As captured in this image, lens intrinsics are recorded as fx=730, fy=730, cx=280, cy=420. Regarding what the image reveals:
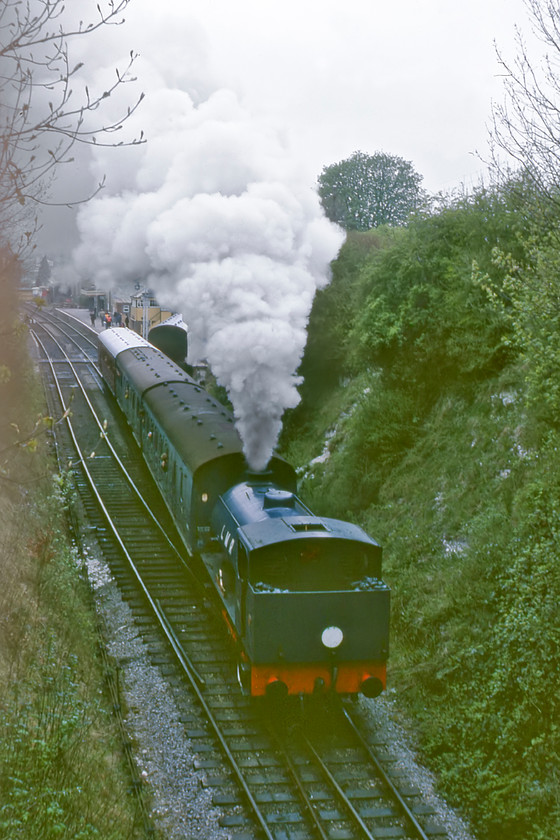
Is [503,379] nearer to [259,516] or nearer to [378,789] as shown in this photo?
[259,516]

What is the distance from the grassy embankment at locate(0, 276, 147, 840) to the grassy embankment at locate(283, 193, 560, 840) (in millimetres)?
3936

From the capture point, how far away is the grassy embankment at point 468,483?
27.9 feet

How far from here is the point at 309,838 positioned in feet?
24.1

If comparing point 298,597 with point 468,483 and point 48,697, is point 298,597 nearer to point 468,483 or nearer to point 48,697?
point 48,697

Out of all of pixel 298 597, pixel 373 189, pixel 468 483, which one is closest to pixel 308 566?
pixel 298 597

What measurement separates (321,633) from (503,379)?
780cm

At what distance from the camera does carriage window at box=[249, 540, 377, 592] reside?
855 centimetres

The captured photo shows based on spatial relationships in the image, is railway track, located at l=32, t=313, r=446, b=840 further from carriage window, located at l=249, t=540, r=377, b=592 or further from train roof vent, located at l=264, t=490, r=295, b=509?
train roof vent, located at l=264, t=490, r=295, b=509

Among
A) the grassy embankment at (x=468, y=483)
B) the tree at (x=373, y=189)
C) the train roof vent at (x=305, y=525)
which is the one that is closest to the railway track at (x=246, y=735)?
the grassy embankment at (x=468, y=483)

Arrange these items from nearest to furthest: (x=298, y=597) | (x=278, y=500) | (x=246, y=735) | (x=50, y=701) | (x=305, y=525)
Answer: (x=298, y=597)
(x=50, y=701)
(x=305, y=525)
(x=246, y=735)
(x=278, y=500)

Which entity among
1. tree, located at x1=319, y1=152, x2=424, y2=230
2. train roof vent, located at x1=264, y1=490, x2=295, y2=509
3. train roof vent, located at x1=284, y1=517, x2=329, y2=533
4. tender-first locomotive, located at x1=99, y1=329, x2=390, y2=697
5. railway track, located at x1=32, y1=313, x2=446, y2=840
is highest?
tree, located at x1=319, y1=152, x2=424, y2=230

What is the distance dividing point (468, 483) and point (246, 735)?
637cm

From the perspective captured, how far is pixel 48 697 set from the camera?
28.3 ft

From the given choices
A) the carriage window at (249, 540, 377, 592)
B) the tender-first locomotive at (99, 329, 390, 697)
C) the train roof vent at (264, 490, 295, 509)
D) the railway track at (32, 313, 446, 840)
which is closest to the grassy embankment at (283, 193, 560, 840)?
the railway track at (32, 313, 446, 840)
